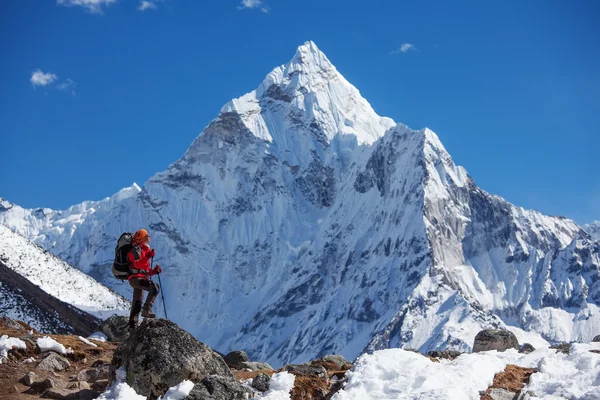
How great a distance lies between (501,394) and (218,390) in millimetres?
8515

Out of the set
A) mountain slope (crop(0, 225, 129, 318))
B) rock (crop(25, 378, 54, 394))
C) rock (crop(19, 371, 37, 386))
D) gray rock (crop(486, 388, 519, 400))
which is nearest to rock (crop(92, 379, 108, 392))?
rock (crop(25, 378, 54, 394))

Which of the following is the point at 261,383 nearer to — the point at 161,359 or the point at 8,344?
the point at 161,359

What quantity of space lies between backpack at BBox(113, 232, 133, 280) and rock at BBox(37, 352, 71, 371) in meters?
3.94

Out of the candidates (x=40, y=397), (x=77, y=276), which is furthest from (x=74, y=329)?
(x=40, y=397)

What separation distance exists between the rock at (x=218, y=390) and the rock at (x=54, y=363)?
670 cm

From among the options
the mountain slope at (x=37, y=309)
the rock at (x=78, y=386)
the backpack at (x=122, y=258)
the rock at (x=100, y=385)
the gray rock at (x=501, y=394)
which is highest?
the mountain slope at (x=37, y=309)

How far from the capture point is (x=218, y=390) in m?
23.2

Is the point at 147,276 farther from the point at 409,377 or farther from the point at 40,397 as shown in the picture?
the point at 409,377

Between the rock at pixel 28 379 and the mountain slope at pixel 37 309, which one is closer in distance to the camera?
the rock at pixel 28 379

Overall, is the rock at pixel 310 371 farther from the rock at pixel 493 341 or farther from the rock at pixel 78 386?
the rock at pixel 493 341

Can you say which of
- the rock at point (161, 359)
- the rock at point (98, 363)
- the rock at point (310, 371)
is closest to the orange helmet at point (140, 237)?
the rock at point (161, 359)

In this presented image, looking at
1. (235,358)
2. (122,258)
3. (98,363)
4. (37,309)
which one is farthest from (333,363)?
(37,309)

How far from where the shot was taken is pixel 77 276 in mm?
172500

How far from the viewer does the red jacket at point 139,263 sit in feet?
86.9
